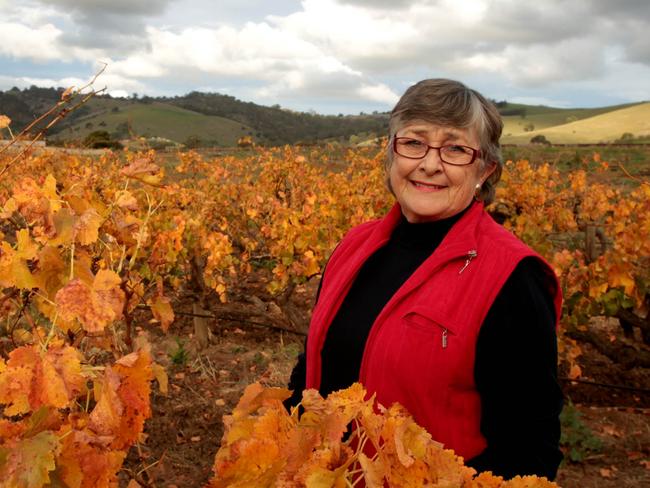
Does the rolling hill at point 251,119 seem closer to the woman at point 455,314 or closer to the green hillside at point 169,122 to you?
the green hillside at point 169,122

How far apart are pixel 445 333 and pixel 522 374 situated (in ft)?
0.63

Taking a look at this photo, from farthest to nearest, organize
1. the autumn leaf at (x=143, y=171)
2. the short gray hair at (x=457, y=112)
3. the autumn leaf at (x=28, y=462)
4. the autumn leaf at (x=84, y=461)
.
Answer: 1. the autumn leaf at (x=143, y=171)
2. the short gray hair at (x=457, y=112)
3. the autumn leaf at (x=84, y=461)
4. the autumn leaf at (x=28, y=462)

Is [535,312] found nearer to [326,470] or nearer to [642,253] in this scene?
[326,470]

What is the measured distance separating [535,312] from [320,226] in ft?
13.1

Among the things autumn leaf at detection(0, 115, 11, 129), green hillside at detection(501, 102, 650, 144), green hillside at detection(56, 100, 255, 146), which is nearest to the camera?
autumn leaf at detection(0, 115, 11, 129)

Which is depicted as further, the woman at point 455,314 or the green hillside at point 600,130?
the green hillside at point 600,130

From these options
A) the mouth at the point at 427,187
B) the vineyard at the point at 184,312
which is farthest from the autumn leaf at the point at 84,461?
the mouth at the point at 427,187

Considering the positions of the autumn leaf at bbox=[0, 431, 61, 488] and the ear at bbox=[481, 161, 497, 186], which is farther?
the ear at bbox=[481, 161, 497, 186]

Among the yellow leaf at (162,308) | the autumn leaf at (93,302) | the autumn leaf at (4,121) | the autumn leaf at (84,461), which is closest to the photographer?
the autumn leaf at (84,461)

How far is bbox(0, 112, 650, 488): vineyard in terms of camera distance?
1.18 meters

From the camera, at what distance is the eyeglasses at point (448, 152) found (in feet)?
5.46

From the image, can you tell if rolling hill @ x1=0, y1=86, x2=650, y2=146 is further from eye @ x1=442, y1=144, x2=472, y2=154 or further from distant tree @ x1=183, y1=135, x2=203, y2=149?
eye @ x1=442, y1=144, x2=472, y2=154

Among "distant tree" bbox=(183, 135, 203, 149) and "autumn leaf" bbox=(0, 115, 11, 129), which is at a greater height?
"distant tree" bbox=(183, 135, 203, 149)

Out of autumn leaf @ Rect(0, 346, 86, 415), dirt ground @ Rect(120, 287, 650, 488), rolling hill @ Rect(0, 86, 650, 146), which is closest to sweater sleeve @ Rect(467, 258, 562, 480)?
autumn leaf @ Rect(0, 346, 86, 415)
